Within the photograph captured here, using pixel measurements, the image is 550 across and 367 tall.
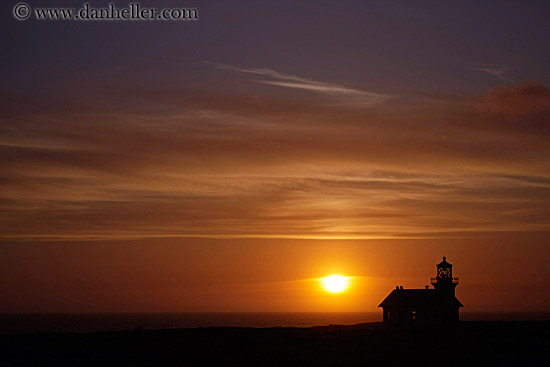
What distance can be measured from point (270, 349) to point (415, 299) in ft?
131

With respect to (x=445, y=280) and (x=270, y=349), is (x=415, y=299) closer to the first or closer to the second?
(x=445, y=280)

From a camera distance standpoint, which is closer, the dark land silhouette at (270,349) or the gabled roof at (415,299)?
the dark land silhouette at (270,349)

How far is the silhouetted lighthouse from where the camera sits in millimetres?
84938

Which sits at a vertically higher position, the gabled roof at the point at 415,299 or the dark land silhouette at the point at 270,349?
the gabled roof at the point at 415,299

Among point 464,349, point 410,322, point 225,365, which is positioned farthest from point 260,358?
point 410,322

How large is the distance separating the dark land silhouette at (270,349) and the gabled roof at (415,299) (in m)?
22.9

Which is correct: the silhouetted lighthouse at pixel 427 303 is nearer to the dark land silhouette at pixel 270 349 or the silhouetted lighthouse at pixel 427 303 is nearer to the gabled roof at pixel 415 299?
the gabled roof at pixel 415 299

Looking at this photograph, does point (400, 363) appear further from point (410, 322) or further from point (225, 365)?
point (410, 322)

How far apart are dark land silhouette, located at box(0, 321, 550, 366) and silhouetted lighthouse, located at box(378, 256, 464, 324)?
22.7 metres

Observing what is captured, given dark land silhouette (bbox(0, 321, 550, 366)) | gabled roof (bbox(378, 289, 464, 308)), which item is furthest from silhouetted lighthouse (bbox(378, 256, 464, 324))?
dark land silhouette (bbox(0, 321, 550, 366))

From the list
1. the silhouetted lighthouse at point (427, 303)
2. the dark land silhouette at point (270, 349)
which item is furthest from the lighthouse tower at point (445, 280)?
the dark land silhouette at point (270, 349)

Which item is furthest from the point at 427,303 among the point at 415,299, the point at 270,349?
the point at 270,349

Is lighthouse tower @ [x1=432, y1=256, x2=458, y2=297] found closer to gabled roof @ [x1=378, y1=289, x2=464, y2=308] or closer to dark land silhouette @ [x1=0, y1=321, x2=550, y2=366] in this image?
gabled roof @ [x1=378, y1=289, x2=464, y2=308]

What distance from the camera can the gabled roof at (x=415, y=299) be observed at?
279ft
